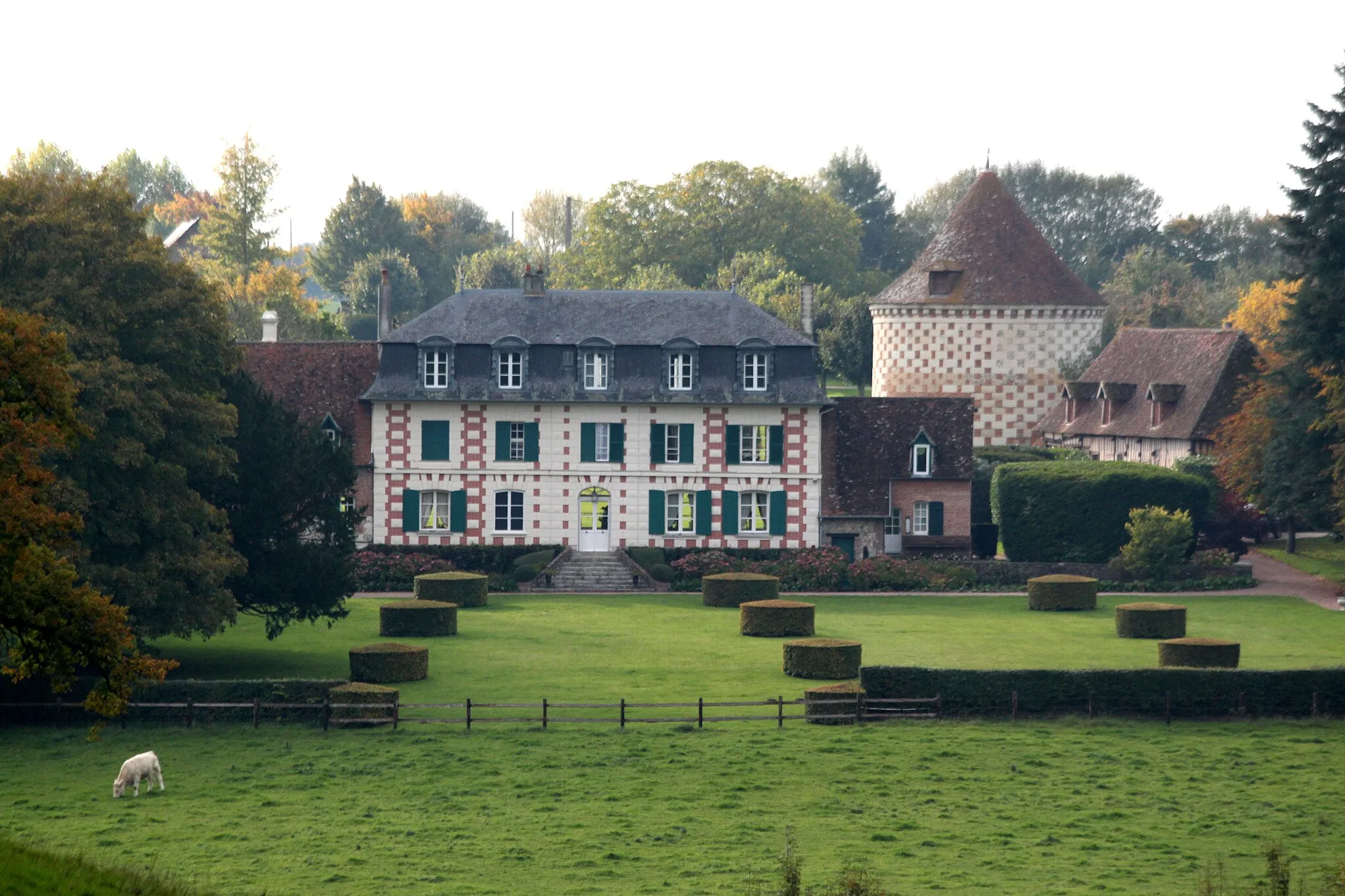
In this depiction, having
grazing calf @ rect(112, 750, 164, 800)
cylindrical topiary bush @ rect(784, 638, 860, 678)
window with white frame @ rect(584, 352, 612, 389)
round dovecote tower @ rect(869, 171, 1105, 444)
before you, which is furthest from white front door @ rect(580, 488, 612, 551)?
grazing calf @ rect(112, 750, 164, 800)

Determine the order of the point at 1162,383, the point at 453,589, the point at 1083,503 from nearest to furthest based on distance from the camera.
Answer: the point at 453,589, the point at 1083,503, the point at 1162,383

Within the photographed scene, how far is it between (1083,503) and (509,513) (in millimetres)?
18777

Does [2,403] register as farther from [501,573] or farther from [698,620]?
[501,573]

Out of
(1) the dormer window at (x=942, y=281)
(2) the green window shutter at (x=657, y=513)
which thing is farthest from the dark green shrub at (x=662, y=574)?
(1) the dormer window at (x=942, y=281)

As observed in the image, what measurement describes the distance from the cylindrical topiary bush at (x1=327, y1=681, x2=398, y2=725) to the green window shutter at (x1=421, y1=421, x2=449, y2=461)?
82.8 feet

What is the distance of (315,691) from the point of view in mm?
34188

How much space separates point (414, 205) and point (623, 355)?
80.2 meters

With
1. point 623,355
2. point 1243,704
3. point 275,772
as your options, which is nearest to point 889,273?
point 623,355

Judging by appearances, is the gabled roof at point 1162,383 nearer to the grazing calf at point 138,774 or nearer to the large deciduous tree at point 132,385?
the large deciduous tree at point 132,385

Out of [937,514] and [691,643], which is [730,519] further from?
[691,643]

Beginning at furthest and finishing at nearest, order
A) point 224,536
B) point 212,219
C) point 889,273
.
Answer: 1. point 889,273
2. point 212,219
3. point 224,536

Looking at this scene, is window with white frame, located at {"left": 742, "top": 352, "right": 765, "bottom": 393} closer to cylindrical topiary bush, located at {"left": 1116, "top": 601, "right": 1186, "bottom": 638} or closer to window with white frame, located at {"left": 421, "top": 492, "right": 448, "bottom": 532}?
window with white frame, located at {"left": 421, "top": 492, "right": 448, "bottom": 532}

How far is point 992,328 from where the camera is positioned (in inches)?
2894

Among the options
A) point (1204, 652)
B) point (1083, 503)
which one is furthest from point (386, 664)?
point (1083, 503)
